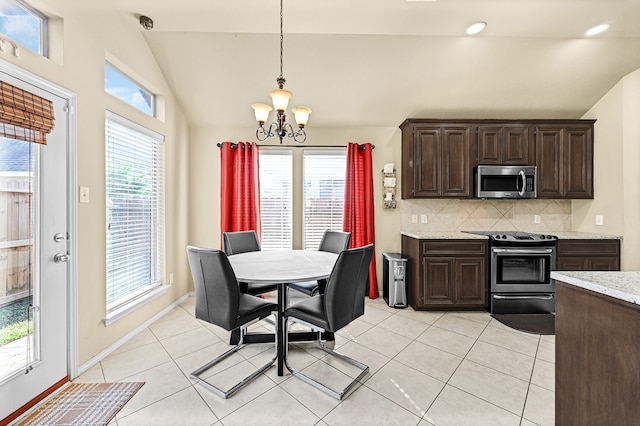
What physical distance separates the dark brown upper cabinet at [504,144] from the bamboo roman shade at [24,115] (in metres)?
4.25

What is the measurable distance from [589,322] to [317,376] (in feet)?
5.40

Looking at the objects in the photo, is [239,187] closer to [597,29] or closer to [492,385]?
[492,385]

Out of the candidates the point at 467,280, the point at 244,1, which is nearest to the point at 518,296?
the point at 467,280

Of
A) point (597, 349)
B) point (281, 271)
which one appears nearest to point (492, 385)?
point (597, 349)

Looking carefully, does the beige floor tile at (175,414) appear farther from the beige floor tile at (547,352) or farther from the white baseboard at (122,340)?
the beige floor tile at (547,352)

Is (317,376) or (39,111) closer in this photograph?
(39,111)

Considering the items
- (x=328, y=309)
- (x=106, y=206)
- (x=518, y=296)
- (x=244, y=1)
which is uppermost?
(x=244, y=1)

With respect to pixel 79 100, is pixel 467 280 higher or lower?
lower

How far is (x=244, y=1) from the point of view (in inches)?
87.7

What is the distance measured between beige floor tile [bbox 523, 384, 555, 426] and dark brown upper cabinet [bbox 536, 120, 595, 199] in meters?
2.60

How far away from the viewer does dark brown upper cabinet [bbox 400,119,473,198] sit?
11.5ft

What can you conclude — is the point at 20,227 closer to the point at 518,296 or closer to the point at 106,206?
the point at 106,206

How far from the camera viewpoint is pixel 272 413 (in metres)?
1.67

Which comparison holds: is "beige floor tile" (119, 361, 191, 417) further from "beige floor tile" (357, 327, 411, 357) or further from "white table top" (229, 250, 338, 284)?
"beige floor tile" (357, 327, 411, 357)
